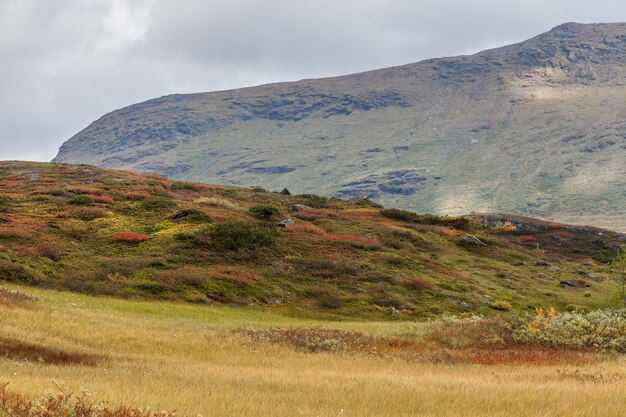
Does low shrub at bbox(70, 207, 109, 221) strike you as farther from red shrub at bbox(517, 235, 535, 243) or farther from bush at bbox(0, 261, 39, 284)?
red shrub at bbox(517, 235, 535, 243)

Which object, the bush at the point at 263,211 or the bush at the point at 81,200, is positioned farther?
the bush at the point at 263,211

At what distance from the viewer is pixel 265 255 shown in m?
47.1

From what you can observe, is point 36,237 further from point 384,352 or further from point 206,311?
point 384,352

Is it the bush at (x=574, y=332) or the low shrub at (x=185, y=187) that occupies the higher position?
the low shrub at (x=185, y=187)

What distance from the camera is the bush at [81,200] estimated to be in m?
55.0

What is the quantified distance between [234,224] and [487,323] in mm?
25975

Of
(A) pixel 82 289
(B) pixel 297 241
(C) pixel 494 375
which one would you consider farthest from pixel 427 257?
(C) pixel 494 375

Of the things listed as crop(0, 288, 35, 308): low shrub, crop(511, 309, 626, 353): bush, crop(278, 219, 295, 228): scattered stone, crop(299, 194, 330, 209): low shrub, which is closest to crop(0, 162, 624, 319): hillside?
crop(278, 219, 295, 228): scattered stone

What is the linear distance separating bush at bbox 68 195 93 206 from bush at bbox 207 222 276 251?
1469 centimetres

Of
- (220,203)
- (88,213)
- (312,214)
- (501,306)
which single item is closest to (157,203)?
(220,203)

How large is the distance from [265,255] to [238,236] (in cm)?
280

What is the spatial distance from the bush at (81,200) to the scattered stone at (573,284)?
44119 mm

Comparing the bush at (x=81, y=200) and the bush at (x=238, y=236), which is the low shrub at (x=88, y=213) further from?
the bush at (x=238, y=236)

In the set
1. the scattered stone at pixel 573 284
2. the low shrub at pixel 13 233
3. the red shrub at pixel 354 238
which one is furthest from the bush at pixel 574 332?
the low shrub at pixel 13 233
